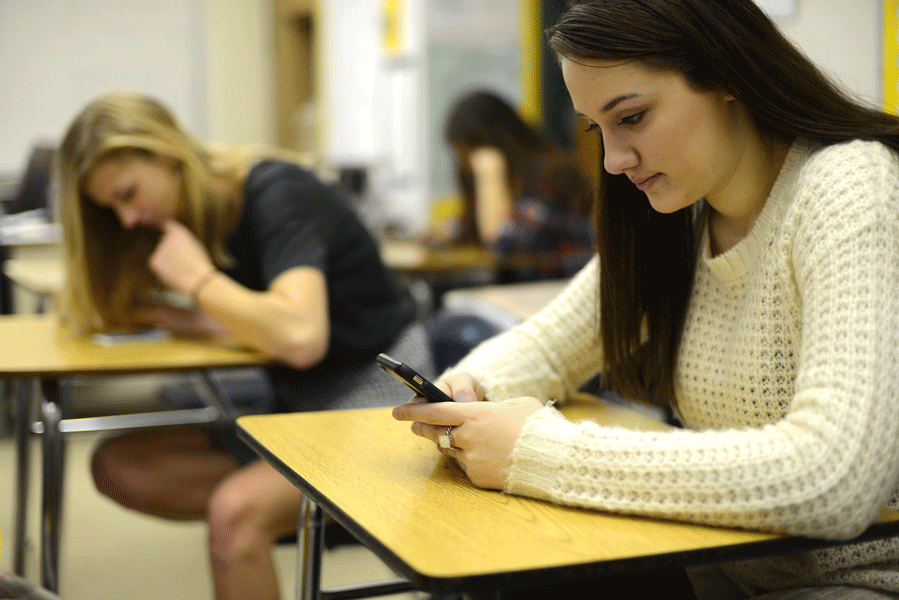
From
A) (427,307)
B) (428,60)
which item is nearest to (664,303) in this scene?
(427,307)

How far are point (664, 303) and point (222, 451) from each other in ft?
4.16

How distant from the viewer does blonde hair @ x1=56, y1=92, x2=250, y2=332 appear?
187cm

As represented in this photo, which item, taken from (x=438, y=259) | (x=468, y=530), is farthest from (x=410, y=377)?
(x=438, y=259)

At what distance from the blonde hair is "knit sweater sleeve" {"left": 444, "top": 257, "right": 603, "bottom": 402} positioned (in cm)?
97

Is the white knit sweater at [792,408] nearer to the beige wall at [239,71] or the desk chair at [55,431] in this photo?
the desk chair at [55,431]

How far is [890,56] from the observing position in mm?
1406

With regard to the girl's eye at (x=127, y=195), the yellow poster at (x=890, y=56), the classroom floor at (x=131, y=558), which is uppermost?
the yellow poster at (x=890, y=56)

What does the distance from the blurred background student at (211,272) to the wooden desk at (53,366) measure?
0.08 meters

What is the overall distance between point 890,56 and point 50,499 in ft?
5.71

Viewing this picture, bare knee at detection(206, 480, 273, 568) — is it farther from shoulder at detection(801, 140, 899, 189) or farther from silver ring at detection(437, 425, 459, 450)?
shoulder at detection(801, 140, 899, 189)

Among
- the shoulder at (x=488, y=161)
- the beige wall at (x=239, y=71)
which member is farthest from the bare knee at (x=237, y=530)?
the beige wall at (x=239, y=71)

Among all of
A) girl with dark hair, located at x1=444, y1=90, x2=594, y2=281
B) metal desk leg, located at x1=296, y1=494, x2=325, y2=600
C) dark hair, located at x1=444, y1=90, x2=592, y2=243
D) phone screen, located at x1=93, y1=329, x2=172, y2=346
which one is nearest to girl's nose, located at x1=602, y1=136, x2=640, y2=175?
metal desk leg, located at x1=296, y1=494, x2=325, y2=600

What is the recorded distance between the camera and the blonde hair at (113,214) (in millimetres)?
1871

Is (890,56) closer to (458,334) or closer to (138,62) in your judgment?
(458,334)
